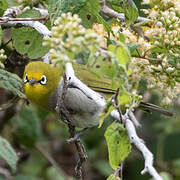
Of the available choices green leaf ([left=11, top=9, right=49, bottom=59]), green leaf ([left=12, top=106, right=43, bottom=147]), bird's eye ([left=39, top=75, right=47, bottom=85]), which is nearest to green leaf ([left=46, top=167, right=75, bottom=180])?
green leaf ([left=12, top=106, right=43, bottom=147])

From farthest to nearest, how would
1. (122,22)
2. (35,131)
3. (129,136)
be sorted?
(35,131)
(122,22)
(129,136)

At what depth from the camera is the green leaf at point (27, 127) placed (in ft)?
Result: 15.1

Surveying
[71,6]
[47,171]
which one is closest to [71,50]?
[71,6]

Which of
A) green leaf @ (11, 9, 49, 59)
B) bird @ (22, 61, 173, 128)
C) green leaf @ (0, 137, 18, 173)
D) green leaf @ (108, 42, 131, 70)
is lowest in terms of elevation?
green leaf @ (0, 137, 18, 173)

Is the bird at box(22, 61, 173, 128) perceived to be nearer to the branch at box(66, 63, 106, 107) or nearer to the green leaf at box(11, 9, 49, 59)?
the green leaf at box(11, 9, 49, 59)

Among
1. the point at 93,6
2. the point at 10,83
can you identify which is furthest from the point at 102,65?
the point at 10,83

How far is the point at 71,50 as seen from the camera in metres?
1.64

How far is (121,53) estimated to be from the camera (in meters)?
1.77

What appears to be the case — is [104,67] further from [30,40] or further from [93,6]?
[30,40]

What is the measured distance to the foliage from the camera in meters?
1.78

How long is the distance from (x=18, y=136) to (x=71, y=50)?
319 cm

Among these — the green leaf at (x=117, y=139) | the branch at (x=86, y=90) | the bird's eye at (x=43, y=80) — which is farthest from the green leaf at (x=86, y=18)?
the green leaf at (x=117, y=139)

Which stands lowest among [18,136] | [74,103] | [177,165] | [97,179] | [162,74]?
[97,179]

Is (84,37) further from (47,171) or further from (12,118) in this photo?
(47,171)
